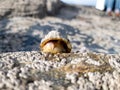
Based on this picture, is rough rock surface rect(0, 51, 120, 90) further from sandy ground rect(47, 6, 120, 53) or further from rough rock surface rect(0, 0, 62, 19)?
rough rock surface rect(0, 0, 62, 19)

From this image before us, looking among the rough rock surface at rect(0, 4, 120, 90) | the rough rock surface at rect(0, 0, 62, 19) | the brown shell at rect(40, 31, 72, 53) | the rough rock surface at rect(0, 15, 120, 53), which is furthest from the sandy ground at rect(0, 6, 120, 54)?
the rough rock surface at rect(0, 4, 120, 90)

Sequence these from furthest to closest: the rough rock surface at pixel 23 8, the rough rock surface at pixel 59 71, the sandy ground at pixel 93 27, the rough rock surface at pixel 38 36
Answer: the rough rock surface at pixel 23 8, the sandy ground at pixel 93 27, the rough rock surface at pixel 38 36, the rough rock surface at pixel 59 71

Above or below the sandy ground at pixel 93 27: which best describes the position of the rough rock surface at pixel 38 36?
above

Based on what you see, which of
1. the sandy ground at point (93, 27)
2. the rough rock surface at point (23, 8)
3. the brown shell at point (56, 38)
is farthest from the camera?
the rough rock surface at point (23, 8)

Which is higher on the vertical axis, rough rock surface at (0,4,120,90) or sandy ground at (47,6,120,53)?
rough rock surface at (0,4,120,90)

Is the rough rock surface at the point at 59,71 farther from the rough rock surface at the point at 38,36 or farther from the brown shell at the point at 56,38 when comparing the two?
the rough rock surface at the point at 38,36

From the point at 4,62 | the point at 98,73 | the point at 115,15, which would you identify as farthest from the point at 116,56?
the point at 115,15

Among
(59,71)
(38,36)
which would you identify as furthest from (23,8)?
(59,71)

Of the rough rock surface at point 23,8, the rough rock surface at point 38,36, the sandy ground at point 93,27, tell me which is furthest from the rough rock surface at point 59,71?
the rough rock surface at point 23,8

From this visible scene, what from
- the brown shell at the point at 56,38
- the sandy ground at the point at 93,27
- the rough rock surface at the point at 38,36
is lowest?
the sandy ground at the point at 93,27
